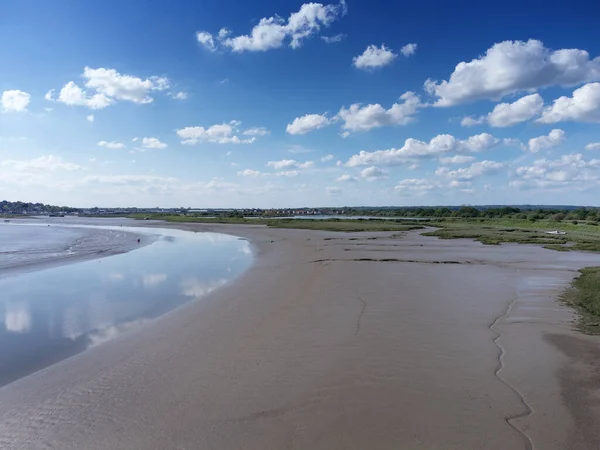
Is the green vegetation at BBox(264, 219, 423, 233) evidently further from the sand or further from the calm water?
the sand

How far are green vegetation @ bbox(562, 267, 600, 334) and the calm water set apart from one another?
12253mm

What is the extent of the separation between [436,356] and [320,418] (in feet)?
12.2

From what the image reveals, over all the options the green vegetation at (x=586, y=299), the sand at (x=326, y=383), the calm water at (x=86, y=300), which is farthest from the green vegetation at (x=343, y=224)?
the sand at (x=326, y=383)

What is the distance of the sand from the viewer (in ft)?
18.3

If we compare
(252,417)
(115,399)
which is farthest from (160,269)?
(252,417)

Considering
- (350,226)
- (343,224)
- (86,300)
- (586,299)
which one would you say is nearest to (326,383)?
(86,300)

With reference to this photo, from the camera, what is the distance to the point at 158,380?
7.39 meters

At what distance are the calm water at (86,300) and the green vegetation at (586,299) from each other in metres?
12.3

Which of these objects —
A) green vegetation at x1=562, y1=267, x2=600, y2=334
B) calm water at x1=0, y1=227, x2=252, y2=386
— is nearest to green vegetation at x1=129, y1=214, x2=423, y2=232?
calm water at x1=0, y1=227, x2=252, y2=386

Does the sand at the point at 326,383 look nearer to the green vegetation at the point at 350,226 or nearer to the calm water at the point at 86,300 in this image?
the calm water at the point at 86,300

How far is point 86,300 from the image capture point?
1402 cm

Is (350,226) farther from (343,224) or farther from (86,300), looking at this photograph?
(86,300)

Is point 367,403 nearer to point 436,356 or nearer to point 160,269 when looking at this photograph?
point 436,356

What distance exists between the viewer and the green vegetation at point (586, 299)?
10914 mm
